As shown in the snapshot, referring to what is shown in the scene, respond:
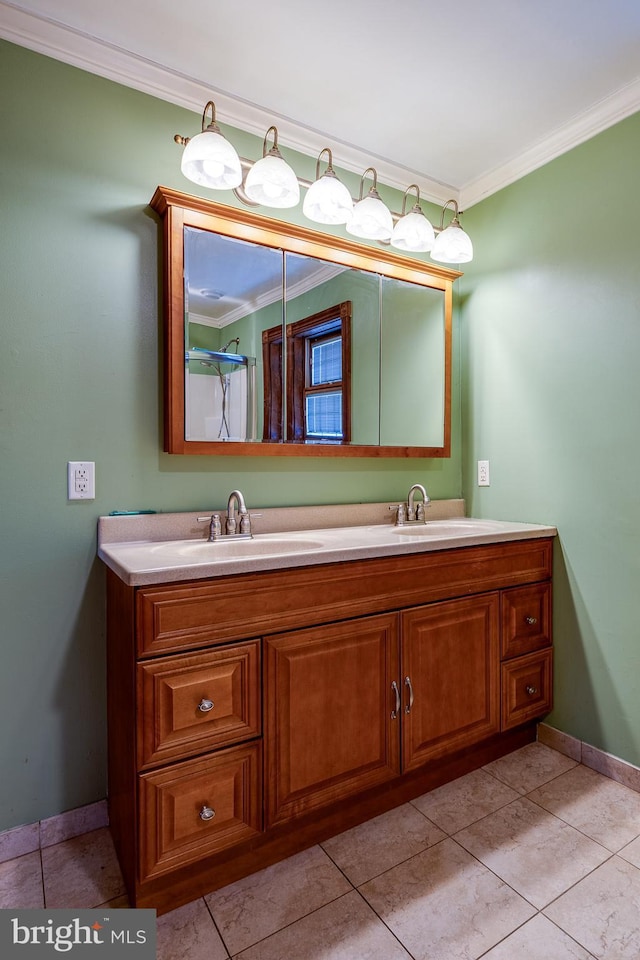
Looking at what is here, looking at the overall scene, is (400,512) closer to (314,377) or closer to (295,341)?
(314,377)

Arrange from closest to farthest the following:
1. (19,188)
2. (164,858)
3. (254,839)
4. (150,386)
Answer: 1. (164,858)
2. (254,839)
3. (19,188)
4. (150,386)

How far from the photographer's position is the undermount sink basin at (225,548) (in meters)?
1.45

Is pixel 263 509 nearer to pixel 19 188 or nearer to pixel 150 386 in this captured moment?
pixel 150 386

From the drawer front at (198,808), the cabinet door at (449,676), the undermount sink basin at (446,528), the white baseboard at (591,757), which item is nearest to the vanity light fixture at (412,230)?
the undermount sink basin at (446,528)

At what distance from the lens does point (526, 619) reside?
75.9 inches

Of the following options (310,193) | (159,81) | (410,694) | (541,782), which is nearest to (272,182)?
(310,193)

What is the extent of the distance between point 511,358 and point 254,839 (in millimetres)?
1957

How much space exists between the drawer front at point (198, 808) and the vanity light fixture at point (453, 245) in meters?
1.95

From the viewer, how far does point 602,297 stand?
6.04ft

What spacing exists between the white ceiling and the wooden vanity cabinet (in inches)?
61.6

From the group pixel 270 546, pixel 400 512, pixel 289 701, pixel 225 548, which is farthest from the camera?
pixel 400 512

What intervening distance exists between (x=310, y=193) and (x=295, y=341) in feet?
1.67

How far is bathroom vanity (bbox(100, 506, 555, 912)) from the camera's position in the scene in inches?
47.3

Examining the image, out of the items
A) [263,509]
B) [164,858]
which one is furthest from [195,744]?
[263,509]
